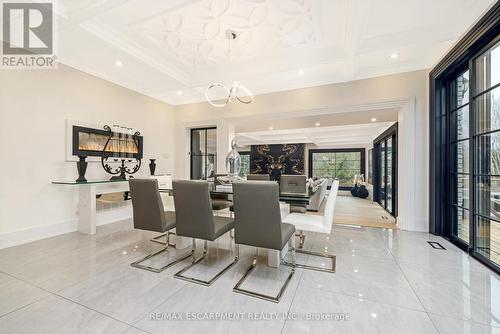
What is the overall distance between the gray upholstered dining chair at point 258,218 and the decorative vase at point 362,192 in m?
7.37

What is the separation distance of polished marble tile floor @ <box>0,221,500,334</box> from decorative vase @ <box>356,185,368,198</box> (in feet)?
18.7

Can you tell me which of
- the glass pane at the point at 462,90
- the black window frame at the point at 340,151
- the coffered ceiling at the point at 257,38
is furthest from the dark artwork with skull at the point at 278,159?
the glass pane at the point at 462,90

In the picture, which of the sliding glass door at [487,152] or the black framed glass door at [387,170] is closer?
the sliding glass door at [487,152]

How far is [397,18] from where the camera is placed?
245 cm

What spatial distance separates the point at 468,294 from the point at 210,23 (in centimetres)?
381

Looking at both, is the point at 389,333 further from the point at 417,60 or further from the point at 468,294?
the point at 417,60

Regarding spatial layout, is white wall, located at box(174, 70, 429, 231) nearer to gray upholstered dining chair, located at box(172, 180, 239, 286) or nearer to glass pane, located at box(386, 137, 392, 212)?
glass pane, located at box(386, 137, 392, 212)

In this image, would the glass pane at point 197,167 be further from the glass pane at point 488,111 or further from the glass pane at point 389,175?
the glass pane at point 488,111

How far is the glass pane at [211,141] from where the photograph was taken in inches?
214

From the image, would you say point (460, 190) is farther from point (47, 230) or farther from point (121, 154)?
point (47, 230)

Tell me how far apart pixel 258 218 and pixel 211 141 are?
4.00 meters

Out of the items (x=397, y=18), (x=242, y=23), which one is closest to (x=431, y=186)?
(x=397, y=18)

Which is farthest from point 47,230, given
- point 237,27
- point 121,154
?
point 237,27

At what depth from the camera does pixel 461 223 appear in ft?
9.52
